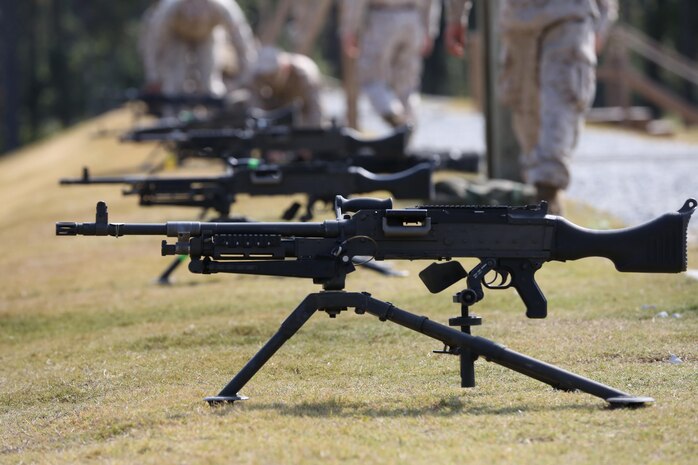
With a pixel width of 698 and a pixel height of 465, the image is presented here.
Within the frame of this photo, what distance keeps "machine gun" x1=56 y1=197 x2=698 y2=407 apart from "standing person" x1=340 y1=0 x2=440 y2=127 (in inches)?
618

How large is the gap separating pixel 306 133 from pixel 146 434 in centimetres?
821

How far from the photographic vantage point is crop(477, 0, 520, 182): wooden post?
1827 cm

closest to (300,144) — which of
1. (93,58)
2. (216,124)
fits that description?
(216,124)

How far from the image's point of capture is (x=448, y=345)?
743 cm

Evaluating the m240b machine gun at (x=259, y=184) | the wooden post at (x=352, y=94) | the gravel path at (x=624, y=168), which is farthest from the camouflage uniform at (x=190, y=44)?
the m240b machine gun at (x=259, y=184)

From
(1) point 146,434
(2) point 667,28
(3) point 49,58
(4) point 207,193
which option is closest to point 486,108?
(4) point 207,193

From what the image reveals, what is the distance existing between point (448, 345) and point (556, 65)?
7177mm

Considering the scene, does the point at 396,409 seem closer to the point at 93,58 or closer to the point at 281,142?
the point at 281,142

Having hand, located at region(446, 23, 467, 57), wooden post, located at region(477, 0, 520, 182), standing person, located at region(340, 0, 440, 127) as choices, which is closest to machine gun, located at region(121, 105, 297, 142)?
standing person, located at region(340, 0, 440, 127)

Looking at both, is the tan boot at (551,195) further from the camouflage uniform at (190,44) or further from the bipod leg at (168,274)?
the camouflage uniform at (190,44)

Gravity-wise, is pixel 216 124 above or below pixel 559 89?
below

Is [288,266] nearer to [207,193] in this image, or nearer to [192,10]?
[207,193]

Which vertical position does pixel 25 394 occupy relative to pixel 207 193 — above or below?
below

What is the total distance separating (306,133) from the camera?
15.0 meters
